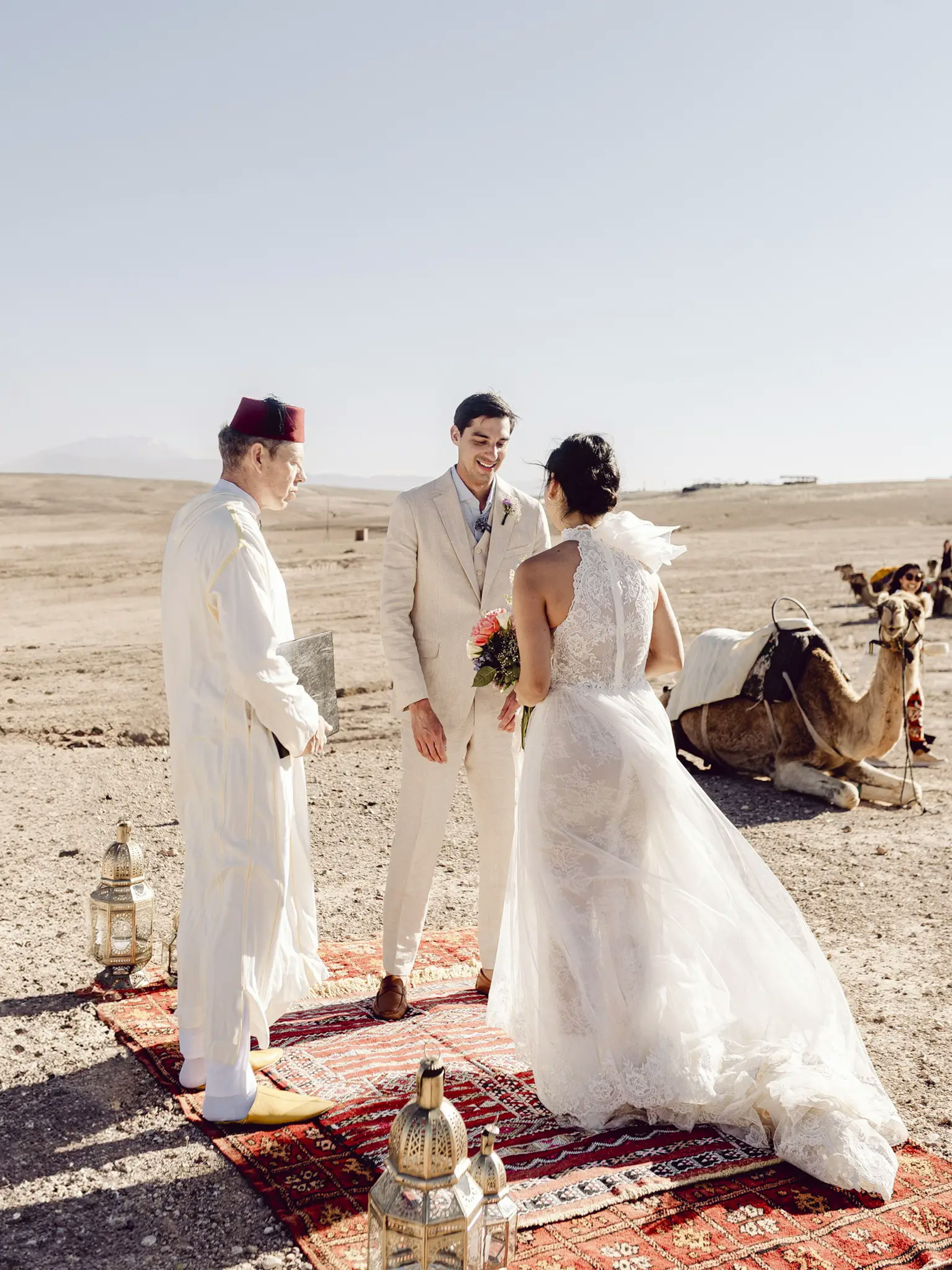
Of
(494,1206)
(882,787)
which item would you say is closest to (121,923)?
(494,1206)

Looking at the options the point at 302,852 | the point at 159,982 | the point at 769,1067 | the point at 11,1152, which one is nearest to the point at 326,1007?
the point at 159,982

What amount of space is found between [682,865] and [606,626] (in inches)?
35.4

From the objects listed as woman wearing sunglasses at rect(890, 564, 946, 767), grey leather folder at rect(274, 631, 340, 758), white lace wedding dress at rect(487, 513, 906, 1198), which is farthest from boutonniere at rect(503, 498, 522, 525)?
woman wearing sunglasses at rect(890, 564, 946, 767)

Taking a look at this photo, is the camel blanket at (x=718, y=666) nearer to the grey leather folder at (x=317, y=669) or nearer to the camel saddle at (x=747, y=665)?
the camel saddle at (x=747, y=665)

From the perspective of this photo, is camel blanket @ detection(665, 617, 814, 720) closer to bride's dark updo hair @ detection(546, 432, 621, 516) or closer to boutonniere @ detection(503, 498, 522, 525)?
boutonniere @ detection(503, 498, 522, 525)

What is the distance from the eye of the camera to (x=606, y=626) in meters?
4.36

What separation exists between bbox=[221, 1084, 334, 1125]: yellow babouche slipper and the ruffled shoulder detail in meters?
2.21

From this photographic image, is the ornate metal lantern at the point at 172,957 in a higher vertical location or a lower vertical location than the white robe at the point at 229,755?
lower

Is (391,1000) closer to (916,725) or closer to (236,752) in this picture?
(236,752)

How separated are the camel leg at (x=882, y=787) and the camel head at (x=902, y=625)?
116cm

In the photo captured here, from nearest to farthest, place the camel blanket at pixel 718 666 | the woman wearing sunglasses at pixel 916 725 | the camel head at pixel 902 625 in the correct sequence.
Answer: the camel head at pixel 902 625, the camel blanket at pixel 718 666, the woman wearing sunglasses at pixel 916 725

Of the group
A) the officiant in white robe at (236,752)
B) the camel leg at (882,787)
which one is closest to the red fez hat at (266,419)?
the officiant in white robe at (236,752)

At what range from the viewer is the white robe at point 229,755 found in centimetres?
398

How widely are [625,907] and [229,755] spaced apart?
4.85 feet
